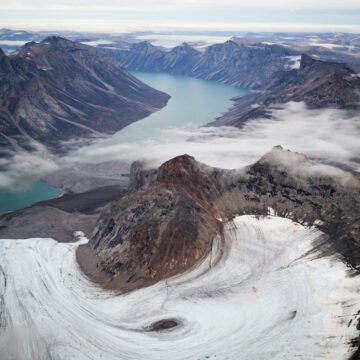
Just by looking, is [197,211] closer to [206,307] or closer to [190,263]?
[190,263]

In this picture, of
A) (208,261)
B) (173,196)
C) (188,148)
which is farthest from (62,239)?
(188,148)

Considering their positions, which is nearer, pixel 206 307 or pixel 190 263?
pixel 206 307

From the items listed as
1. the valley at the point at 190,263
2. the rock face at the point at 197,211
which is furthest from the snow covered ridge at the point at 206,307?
the rock face at the point at 197,211

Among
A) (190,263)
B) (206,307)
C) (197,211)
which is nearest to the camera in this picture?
(206,307)

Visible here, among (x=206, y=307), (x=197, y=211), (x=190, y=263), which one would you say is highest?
(x=197, y=211)

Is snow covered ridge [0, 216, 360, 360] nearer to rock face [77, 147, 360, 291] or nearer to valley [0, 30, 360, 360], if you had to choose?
valley [0, 30, 360, 360]

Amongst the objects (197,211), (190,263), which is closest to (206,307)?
(190,263)

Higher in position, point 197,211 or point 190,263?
point 197,211
